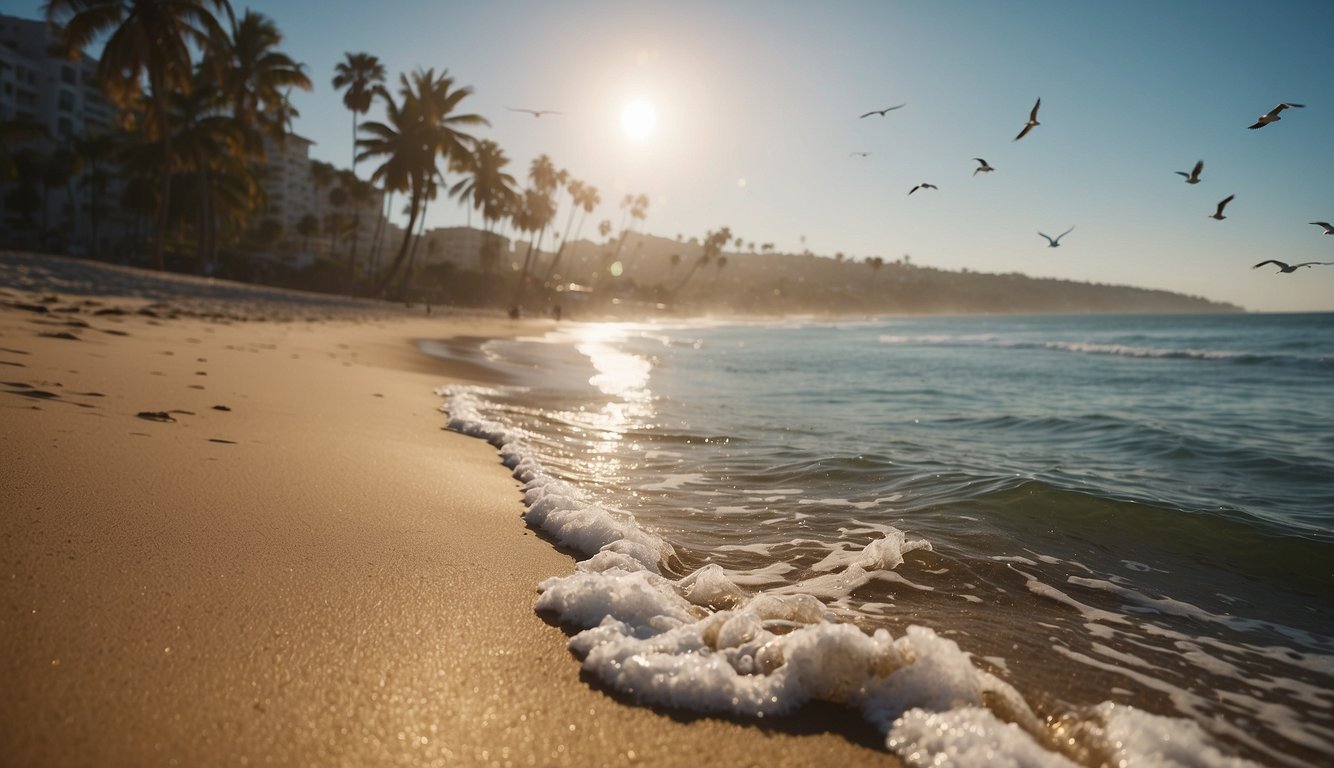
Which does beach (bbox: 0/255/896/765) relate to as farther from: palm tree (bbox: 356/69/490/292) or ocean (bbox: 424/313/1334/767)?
palm tree (bbox: 356/69/490/292)

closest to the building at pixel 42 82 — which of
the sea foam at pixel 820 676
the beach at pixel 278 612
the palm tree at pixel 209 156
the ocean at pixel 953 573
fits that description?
the palm tree at pixel 209 156

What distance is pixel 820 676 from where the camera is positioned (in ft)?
7.20

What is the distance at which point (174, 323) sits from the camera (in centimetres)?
1106

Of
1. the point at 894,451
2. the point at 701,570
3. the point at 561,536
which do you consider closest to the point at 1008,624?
the point at 701,570

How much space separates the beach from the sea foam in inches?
3.3

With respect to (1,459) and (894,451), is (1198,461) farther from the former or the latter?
(1,459)

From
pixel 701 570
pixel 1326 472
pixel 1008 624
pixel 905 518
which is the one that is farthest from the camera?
pixel 1326 472

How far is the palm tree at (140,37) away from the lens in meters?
23.6

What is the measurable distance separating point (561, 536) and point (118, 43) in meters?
30.1

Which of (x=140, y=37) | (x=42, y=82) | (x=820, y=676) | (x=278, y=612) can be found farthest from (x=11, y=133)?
(x=820, y=676)

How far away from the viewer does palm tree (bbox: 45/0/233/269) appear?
929 inches

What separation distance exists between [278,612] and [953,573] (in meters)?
3.09

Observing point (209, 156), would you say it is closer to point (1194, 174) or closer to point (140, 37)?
point (140, 37)

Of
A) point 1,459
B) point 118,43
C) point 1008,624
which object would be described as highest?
point 118,43
